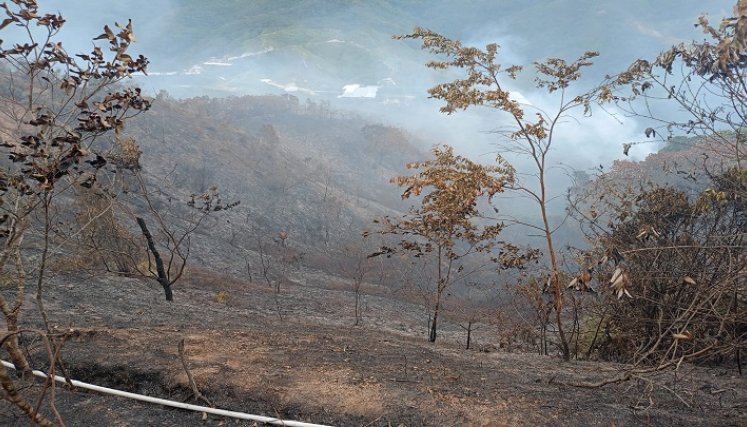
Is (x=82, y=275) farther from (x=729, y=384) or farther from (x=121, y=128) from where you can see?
(x=729, y=384)

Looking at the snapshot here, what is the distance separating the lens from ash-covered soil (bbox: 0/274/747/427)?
14.3 feet

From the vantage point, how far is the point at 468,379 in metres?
5.48

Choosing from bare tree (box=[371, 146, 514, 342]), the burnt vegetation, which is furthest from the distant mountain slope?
bare tree (box=[371, 146, 514, 342])

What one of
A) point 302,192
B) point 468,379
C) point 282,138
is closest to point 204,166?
point 302,192

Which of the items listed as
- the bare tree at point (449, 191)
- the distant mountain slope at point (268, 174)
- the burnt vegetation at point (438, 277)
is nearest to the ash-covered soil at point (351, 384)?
the burnt vegetation at point (438, 277)

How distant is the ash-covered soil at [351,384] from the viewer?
437cm

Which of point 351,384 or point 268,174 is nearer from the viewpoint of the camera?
point 351,384

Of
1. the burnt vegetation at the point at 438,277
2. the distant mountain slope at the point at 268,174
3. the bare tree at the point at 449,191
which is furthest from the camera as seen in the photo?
the distant mountain slope at the point at 268,174

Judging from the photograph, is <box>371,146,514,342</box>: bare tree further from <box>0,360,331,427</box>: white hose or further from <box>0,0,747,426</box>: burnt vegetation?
<box>0,360,331,427</box>: white hose

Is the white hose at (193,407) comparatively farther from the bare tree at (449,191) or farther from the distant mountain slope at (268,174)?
the distant mountain slope at (268,174)

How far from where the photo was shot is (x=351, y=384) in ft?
16.5

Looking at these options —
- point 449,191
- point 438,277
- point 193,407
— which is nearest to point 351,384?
point 193,407

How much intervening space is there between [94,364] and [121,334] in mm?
1017

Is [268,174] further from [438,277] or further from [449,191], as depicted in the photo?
[449,191]
